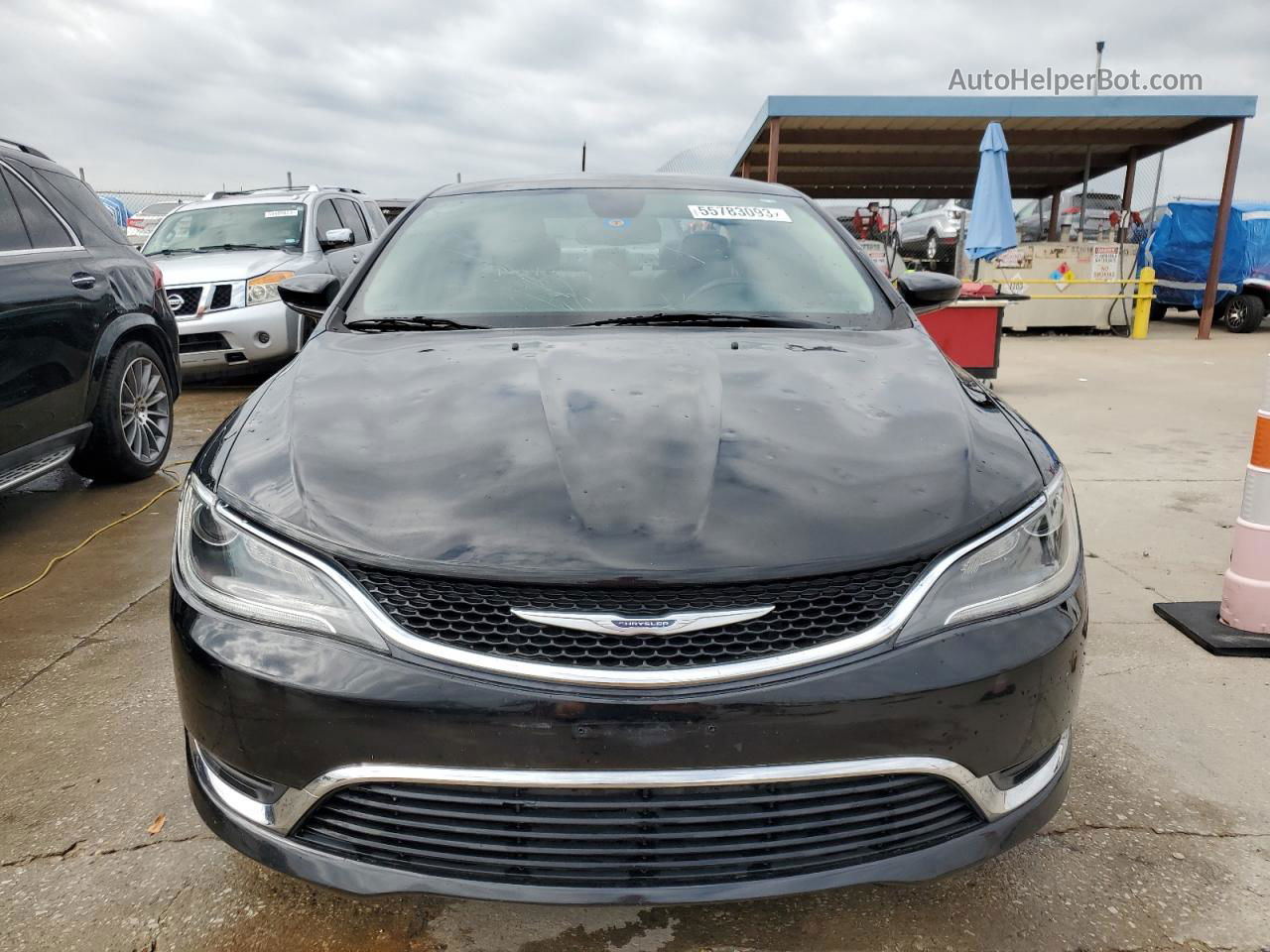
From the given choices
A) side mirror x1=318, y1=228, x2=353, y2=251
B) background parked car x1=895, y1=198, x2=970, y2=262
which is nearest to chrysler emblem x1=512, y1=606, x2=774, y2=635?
side mirror x1=318, y1=228, x2=353, y2=251

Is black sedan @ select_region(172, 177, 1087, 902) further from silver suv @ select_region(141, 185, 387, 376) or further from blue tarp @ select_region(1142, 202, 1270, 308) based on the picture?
blue tarp @ select_region(1142, 202, 1270, 308)

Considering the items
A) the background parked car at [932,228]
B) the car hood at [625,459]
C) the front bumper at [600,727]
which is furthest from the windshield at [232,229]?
the background parked car at [932,228]

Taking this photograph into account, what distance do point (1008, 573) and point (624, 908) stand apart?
1014mm

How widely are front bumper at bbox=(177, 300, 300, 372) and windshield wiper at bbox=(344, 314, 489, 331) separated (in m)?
5.71

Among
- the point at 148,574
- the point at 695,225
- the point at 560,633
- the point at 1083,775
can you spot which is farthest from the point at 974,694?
the point at 148,574

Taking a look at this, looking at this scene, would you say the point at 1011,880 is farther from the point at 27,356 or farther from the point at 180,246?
the point at 180,246

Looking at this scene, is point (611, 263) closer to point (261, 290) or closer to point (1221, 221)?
point (261, 290)

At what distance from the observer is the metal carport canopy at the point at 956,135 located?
1298cm

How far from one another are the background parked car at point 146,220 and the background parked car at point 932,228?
15.1m

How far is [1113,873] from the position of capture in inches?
81.3

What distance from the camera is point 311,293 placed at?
299 cm

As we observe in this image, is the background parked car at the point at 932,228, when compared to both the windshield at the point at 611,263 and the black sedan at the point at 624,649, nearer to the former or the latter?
the windshield at the point at 611,263

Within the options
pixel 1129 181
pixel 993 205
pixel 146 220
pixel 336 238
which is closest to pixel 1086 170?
pixel 1129 181

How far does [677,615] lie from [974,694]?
0.51 m
